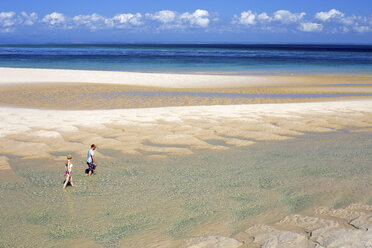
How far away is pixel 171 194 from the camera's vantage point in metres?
8.21

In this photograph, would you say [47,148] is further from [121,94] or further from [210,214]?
[121,94]

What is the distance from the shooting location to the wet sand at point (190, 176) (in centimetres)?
655

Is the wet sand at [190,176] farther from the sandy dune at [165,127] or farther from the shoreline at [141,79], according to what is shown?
the shoreline at [141,79]

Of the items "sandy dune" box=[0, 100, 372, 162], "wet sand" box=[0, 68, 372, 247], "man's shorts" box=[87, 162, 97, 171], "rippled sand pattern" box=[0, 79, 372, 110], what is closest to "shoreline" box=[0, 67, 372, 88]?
"rippled sand pattern" box=[0, 79, 372, 110]

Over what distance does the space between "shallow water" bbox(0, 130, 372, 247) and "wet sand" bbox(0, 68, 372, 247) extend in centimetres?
2

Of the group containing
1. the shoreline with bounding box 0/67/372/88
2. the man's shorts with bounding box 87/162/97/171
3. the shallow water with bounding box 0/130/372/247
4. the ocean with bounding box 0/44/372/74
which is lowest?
the shallow water with bounding box 0/130/372/247

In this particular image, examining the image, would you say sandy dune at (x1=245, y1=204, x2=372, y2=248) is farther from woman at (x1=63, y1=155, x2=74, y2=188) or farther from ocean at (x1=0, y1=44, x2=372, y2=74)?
ocean at (x1=0, y1=44, x2=372, y2=74)

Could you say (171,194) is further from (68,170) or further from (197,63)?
(197,63)

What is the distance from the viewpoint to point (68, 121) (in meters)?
15.3

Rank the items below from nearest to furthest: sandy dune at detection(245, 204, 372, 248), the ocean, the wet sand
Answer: sandy dune at detection(245, 204, 372, 248)
the wet sand
the ocean

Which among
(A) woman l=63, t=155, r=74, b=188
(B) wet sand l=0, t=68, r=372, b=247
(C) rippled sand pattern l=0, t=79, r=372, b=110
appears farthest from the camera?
(C) rippled sand pattern l=0, t=79, r=372, b=110

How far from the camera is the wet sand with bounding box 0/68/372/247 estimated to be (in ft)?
21.5

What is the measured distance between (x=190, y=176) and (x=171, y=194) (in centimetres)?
126

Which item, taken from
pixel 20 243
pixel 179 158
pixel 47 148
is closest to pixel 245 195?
pixel 179 158
